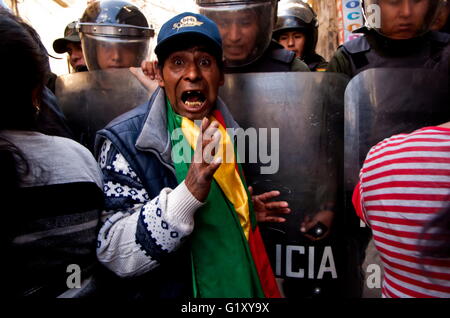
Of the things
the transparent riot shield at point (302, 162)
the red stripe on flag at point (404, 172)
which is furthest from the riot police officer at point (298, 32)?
the red stripe on flag at point (404, 172)

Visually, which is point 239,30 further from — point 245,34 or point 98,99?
point 98,99

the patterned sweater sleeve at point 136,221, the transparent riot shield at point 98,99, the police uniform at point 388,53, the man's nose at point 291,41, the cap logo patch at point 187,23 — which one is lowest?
the patterned sweater sleeve at point 136,221

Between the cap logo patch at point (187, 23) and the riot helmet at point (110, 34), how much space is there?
0.99 meters

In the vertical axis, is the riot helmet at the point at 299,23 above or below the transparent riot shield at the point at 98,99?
above

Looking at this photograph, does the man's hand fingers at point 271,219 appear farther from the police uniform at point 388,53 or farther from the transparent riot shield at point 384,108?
the police uniform at point 388,53

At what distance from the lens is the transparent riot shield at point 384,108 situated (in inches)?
59.6

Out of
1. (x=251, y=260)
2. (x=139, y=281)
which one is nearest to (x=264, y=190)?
(x=251, y=260)

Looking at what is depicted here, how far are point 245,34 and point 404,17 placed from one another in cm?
85

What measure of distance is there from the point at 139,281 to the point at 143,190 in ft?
1.05

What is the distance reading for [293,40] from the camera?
3836 mm

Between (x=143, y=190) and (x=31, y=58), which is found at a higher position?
(x=31, y=58)

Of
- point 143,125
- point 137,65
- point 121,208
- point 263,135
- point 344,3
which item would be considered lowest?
point 121,208
